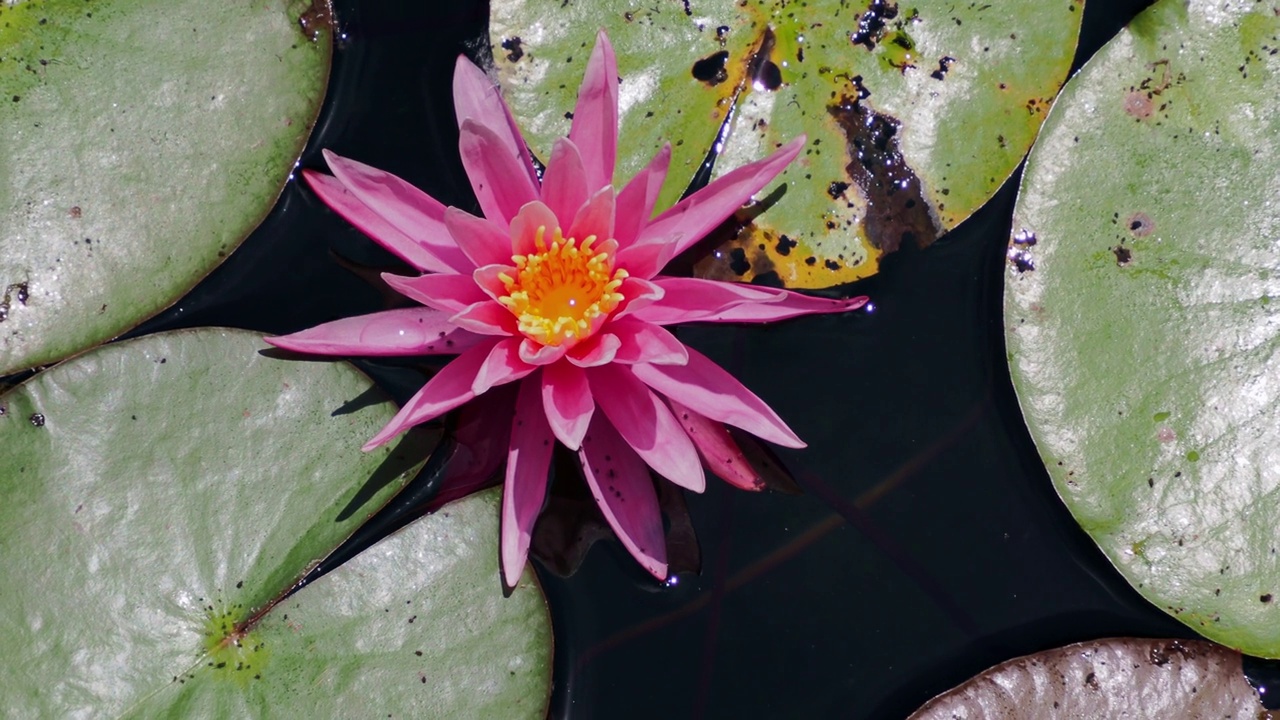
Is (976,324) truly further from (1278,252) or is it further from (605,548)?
(605,548)

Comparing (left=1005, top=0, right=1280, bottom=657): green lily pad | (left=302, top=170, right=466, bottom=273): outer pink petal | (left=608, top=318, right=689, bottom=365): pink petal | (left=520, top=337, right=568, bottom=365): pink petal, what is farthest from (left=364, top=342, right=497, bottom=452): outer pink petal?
(left=1005, top=0, right=1280, bottom=657): green lily pad

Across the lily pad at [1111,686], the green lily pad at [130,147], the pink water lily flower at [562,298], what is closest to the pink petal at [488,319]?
the pink water lily flower at [562,298]

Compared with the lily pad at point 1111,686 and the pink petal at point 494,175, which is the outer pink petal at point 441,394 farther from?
the lily pad at point 1111,686

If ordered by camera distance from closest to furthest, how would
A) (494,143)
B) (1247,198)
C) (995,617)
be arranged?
(494,143) → (1247,198) → (995,617)

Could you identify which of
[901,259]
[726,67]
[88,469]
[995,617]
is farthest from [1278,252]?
[88,469]

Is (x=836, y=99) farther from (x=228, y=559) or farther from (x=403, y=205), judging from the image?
(x=228, y=559)

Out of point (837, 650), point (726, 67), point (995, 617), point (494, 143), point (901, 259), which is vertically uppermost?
point (726, 67)
